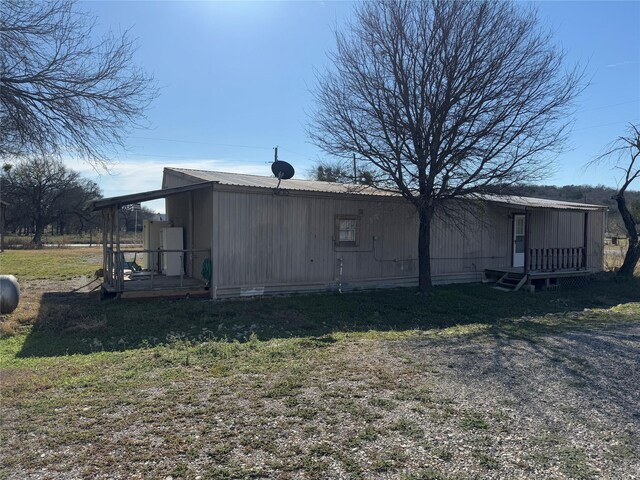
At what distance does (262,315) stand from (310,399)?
519cm

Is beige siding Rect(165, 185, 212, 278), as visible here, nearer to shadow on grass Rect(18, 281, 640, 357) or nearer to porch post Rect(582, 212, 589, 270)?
shadow on grass Rect(18, 281, 640, 357)

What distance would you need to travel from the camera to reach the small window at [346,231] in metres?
12.4

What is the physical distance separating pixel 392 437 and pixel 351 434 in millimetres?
310

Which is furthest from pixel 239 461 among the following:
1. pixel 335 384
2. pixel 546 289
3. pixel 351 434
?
pixel 546 289

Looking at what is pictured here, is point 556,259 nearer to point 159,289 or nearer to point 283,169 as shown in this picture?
point 283,169

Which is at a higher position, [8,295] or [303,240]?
[303,240]

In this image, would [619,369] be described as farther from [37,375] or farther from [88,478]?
[37,375]

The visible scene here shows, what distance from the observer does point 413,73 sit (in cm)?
1099

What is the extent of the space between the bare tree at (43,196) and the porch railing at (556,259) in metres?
38.9

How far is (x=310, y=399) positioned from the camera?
13.9 ft

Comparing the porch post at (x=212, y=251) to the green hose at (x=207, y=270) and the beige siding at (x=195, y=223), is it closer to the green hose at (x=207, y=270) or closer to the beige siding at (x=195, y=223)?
the green hose at (x=207, y=270)

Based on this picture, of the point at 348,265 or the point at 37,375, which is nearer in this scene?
the point at 37,375

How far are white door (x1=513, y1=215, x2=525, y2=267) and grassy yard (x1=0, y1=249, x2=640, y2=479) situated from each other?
7.82 m

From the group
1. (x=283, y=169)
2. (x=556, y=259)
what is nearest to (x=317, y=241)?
(x=283, y=169)
